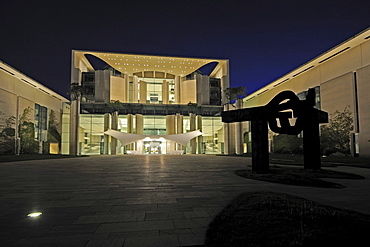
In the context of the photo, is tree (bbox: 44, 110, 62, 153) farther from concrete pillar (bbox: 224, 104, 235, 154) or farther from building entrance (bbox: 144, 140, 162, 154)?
concrete pillar (bbox: 224, 104, 235, 154)

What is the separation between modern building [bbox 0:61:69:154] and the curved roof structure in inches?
345

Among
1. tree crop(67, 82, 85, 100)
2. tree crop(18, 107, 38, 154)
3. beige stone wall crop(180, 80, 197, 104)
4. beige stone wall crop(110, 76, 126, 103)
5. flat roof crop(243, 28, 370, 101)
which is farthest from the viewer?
beige stone wall crop(180, 80, 197, 104)

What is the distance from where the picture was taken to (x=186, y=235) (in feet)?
9.08

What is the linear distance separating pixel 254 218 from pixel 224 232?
59 cm

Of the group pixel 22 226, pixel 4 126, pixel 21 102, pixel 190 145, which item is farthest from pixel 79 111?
pixel 22 226

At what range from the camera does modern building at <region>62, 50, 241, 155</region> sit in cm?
4019

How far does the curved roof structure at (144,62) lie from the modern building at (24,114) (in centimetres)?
877

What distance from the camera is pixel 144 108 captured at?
43656 millimetres

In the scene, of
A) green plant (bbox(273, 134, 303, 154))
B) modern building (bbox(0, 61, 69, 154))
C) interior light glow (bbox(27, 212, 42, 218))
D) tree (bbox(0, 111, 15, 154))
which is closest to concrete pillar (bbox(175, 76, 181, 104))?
green plant (bbox(273, 134, 303, 154))

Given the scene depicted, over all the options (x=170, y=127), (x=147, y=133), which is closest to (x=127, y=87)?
(x=147, y=133)

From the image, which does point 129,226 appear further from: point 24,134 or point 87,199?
point 24,134

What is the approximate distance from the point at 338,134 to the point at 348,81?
621 cm

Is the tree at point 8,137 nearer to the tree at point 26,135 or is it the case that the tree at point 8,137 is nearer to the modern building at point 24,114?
the modern building at point 24,114

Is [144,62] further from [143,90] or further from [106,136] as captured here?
[106,136]
